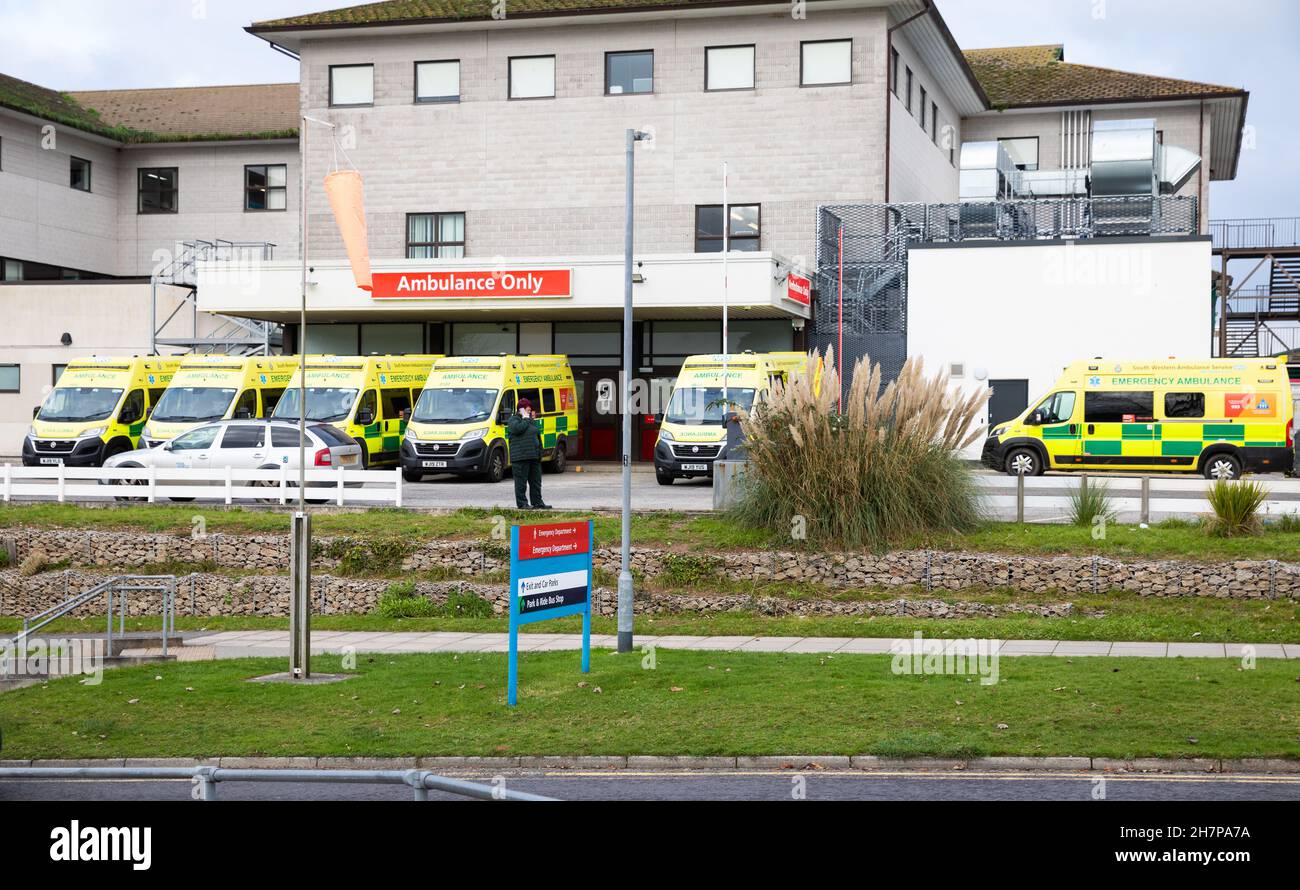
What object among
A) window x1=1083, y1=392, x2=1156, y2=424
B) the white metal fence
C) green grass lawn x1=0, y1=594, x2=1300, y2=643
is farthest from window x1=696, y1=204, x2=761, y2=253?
green grass lawn x1=0, y1=594, x2=1300, y2=643

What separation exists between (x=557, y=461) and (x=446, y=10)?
1479cm

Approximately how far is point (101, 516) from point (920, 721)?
18.0 m

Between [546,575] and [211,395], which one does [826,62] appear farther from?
[546,575]

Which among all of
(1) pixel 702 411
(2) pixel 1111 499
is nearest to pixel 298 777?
(2) pixel 1111 499

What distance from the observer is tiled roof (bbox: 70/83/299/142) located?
161 ft

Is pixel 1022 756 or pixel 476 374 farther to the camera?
pixel 476 374

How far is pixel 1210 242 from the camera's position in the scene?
102 feet

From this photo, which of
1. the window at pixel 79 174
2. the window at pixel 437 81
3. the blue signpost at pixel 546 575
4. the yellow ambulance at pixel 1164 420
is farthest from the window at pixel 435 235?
the blue signpost at pixel 546 575

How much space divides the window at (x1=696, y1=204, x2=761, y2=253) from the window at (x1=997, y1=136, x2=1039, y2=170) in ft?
46.0

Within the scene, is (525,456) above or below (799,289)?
below

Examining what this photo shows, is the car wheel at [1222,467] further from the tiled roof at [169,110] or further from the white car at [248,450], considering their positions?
the tiled roof at [169,110]

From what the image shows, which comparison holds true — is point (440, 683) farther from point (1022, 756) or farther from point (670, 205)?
point (670, 205)

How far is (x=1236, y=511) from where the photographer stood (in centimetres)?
1873
